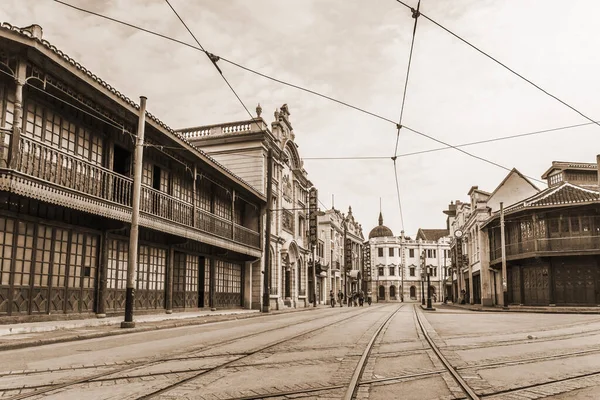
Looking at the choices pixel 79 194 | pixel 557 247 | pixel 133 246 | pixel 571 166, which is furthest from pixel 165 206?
pixel 571 166

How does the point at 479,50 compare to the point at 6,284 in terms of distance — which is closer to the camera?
the point at 479,50

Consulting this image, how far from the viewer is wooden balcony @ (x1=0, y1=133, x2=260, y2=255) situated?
12.1 meters

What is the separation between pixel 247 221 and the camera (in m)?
31.6

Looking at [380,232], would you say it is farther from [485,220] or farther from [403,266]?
[485,220]

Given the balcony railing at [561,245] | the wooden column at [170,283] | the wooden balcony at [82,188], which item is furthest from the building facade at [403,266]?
the wooden balcony at [82,188]

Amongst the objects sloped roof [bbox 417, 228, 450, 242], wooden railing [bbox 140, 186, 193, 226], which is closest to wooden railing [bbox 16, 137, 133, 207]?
wooden railing [bbox 140, 186, 193, 226]

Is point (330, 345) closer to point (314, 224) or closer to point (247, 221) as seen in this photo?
point (247, 221)

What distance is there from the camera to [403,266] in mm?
91562

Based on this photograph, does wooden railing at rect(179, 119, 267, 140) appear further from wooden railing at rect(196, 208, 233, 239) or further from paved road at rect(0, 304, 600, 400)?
paved road at rect(0, 304, 600, 400)

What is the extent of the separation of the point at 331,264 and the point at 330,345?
55.4 metres

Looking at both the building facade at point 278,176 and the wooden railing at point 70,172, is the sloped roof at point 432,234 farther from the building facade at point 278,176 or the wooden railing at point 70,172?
the wooden railing at point 70,172

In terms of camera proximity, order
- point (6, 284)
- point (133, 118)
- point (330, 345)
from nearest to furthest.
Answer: point (330, 345) → point (6, 284) → point (133, 118)

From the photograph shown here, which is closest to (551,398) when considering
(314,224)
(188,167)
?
(188,167)

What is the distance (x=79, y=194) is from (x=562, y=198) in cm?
3072
